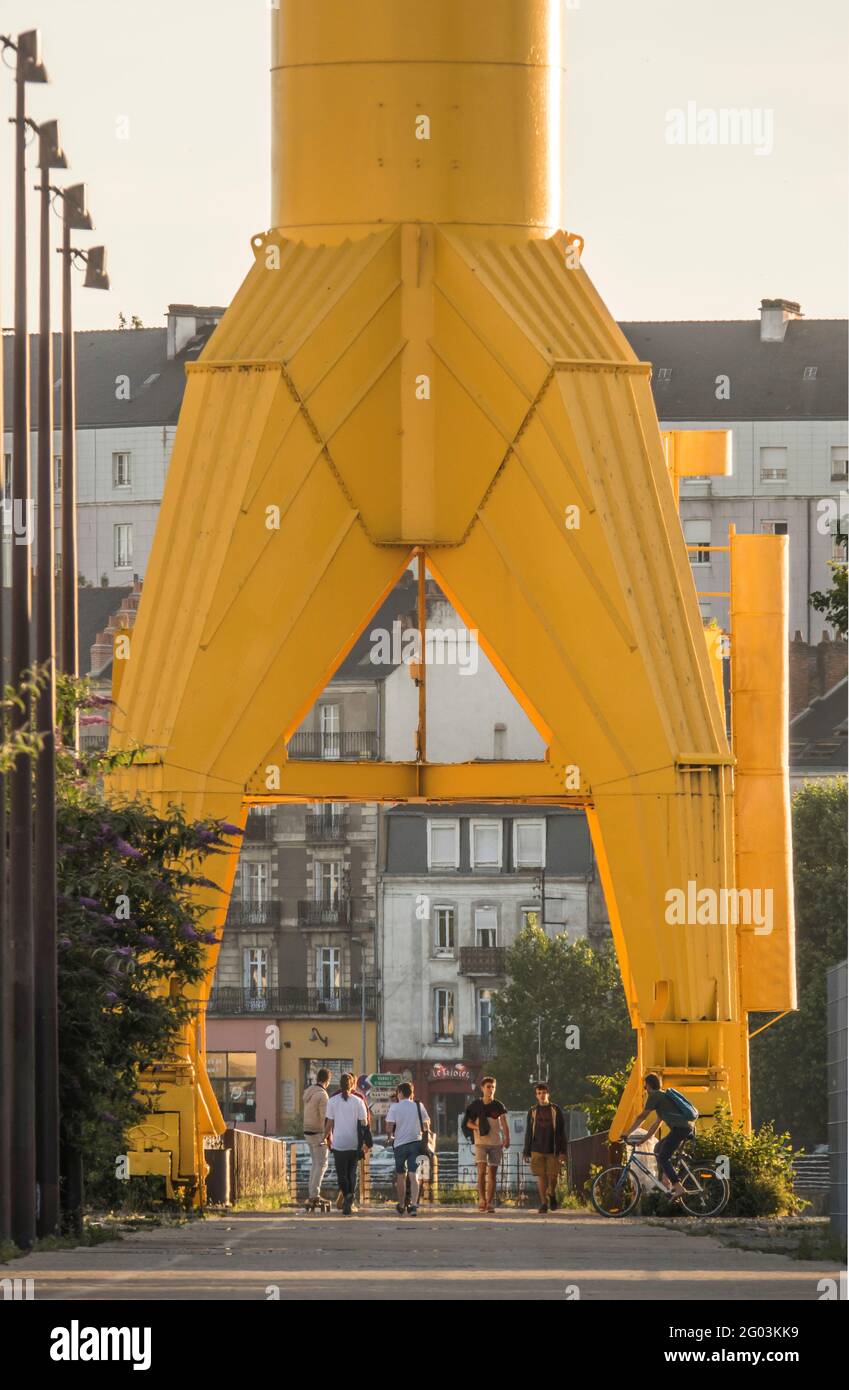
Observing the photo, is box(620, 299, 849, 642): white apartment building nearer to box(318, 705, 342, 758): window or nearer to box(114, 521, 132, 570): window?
box(318, 705, 342, 758): window

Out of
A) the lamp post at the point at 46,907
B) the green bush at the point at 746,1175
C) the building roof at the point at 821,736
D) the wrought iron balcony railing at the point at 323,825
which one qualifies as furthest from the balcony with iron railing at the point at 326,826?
the lamp post at the point at 46,907

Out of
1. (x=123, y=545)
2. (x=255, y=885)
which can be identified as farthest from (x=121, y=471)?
(x=255, y=885)

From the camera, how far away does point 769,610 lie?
37531 mm

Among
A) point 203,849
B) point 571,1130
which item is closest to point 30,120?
point 203,849

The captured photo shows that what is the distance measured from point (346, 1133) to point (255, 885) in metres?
66.4

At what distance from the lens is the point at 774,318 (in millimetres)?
115938

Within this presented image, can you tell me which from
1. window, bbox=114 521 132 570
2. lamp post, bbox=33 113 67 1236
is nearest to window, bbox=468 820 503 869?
window, bbox=114 521 132 570

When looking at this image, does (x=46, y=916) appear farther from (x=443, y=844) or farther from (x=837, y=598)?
(x=443, y=844)

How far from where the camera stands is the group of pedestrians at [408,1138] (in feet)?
111

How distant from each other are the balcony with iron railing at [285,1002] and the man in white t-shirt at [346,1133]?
209 feet

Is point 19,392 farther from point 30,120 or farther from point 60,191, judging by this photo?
point 60,191

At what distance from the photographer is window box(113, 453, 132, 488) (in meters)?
119

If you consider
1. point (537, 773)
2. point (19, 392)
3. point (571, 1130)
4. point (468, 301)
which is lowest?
point (571, 1130)

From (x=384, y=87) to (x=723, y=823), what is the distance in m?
7.94
